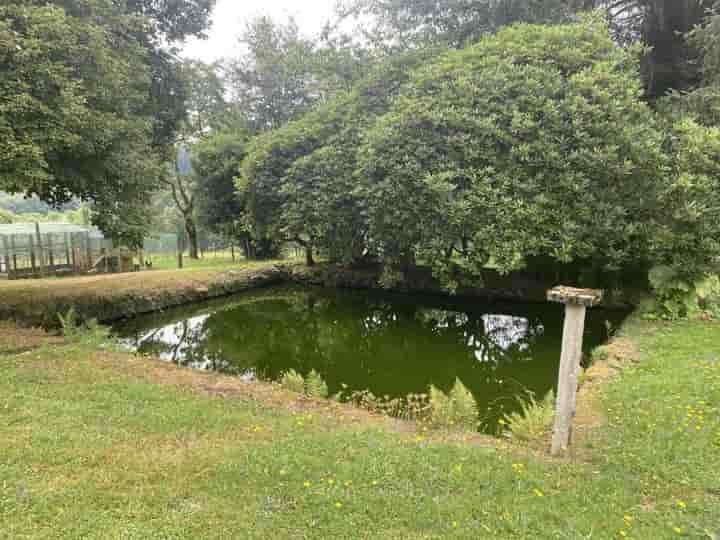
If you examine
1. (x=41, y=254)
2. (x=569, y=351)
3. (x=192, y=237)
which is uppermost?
(x=192, y=237)

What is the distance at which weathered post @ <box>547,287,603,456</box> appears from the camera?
4125 mm

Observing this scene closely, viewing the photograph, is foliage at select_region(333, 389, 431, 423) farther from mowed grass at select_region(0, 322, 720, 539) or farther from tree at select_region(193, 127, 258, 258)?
tree at select_region(193, 127, 258, 258)

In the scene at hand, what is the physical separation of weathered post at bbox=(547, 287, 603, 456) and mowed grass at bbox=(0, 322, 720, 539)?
277 millimetres

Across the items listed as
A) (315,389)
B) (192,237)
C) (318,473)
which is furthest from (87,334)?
(192,237)

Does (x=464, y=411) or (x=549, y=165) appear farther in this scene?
(x=549, y=165)

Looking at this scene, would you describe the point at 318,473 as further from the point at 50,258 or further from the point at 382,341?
the point at 50,258

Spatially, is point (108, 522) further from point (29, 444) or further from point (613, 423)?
point (613, 423)

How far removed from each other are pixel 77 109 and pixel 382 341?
27.2ft

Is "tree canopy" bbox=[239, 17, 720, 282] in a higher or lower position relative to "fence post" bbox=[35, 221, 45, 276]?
higher

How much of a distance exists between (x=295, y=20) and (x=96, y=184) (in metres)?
21.3

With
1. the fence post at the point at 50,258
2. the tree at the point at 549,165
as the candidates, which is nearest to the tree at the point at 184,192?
the fence post at the point at 50,258

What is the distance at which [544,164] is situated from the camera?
1001 centimetres

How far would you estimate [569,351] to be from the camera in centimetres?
422

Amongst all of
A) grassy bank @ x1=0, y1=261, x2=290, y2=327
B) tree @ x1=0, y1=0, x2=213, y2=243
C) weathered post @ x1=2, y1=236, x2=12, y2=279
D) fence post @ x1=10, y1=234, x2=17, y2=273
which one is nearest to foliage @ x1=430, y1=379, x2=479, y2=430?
tree @ x1=0, y1=0, x2=213, y2=243
